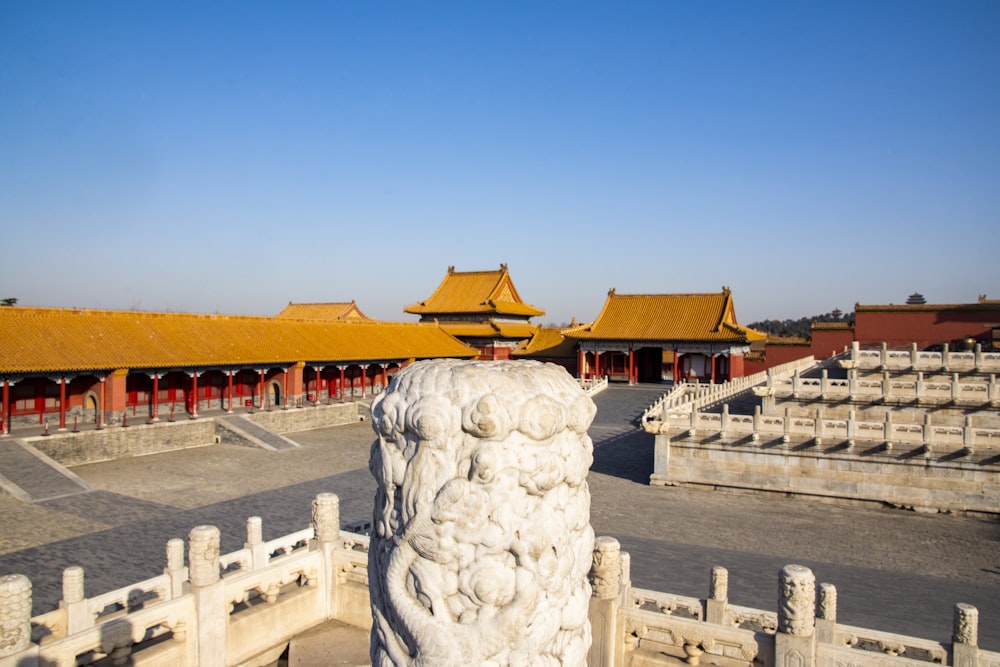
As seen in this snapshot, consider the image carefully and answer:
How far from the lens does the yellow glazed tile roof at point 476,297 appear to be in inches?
1698

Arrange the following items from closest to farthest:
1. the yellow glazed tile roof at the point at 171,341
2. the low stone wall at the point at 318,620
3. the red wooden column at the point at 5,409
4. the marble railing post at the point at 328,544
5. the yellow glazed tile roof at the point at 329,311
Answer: the low stone wall at the point at 318,620 → the marble railing post at the point at 328,544 → the red wooden column at the point at 5,409 → the yellow glazed tile roof at the point at 171,341 → the yellow glazed tile roof at the point at 329,311

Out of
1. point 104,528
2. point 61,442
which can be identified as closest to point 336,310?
point 61,442

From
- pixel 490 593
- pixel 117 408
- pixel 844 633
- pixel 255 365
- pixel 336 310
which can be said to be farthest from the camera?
pixel 336 310

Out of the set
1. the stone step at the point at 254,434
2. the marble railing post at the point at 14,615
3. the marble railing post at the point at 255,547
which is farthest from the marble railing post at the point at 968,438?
the stone step at the point at 254,434

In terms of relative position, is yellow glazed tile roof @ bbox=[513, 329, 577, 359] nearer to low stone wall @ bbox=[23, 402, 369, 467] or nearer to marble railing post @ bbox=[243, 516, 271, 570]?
low stone wall @ bbox=[23, 402, 369, 467]

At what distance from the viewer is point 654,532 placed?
14203 millimetres

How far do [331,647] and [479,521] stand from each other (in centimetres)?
501

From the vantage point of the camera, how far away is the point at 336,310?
5228 cm

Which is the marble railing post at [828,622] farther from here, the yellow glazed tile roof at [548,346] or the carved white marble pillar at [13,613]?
the yellow glazed tile roof at [548,346]

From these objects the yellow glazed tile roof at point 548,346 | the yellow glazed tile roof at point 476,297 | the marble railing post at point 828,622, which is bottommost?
the marble railing post at point 828,622

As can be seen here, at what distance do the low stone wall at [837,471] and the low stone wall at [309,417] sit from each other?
46.2 feet

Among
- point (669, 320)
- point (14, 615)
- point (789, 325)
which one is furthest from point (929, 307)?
point (789, 325)

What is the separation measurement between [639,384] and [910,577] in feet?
82.7

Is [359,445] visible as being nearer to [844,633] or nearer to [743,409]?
[743,409]
